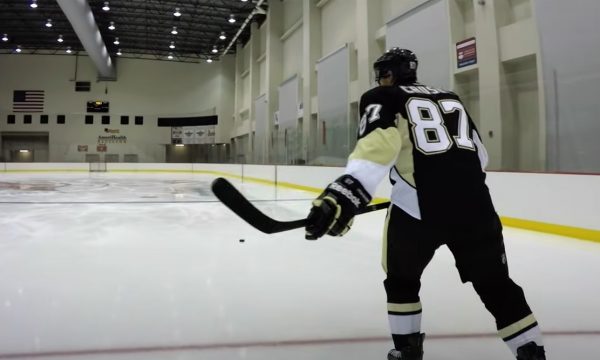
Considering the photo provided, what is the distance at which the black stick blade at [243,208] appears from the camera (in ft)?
3.12

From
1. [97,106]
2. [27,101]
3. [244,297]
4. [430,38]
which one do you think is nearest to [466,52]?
[430,38]

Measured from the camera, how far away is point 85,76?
2597cm

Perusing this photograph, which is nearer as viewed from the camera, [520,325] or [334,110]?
[520,325]

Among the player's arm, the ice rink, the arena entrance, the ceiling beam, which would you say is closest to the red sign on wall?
the ice rink

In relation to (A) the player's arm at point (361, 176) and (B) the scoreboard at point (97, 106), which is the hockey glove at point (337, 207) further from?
(B) the scoreboard at point (97, 106)

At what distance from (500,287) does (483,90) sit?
5286 millimetres

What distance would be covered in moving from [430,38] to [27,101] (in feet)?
86.1

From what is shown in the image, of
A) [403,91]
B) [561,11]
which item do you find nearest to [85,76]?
[561,11]

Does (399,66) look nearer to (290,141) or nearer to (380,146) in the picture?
(380,146)

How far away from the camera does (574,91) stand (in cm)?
452

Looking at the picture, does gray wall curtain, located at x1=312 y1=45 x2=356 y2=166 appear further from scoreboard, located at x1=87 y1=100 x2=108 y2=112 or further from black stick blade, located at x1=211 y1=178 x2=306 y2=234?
scoreboard, located at x1=87 y1=100 x2=108 y2=112

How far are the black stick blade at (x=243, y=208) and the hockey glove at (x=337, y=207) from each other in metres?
0.04

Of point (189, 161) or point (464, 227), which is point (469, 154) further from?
point (189, 161)

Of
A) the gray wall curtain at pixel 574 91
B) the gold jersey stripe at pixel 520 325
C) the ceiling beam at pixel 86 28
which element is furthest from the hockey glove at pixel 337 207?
the ceiling beam at pixel 86 28
